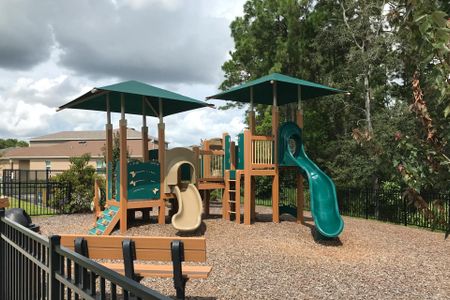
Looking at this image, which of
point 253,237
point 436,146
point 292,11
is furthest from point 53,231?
point 292,11

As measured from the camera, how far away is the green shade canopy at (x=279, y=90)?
11.6 meters

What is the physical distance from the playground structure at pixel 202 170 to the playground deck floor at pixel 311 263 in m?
0.55

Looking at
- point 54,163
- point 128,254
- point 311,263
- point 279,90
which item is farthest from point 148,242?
point 54,163

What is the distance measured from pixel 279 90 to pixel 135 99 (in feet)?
15.3

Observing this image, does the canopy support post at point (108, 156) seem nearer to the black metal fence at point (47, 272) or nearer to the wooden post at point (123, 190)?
the wooden post at point (123, 190)

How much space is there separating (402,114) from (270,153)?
26.6ft

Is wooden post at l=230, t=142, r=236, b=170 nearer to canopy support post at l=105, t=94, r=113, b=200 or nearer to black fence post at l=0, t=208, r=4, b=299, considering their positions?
canopy support post at l=105, t=94, r=113, b=200

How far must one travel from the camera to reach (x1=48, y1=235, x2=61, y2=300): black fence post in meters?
2.79

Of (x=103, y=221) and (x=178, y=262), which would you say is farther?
(x=103, y=221)

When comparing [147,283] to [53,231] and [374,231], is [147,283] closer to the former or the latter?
[53,231]

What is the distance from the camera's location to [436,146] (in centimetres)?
221

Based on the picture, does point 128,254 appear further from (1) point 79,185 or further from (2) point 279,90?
(1) point 79,185

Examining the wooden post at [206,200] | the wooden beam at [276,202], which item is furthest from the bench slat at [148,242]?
the wooden post at [206,200]

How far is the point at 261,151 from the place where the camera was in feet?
37.3
